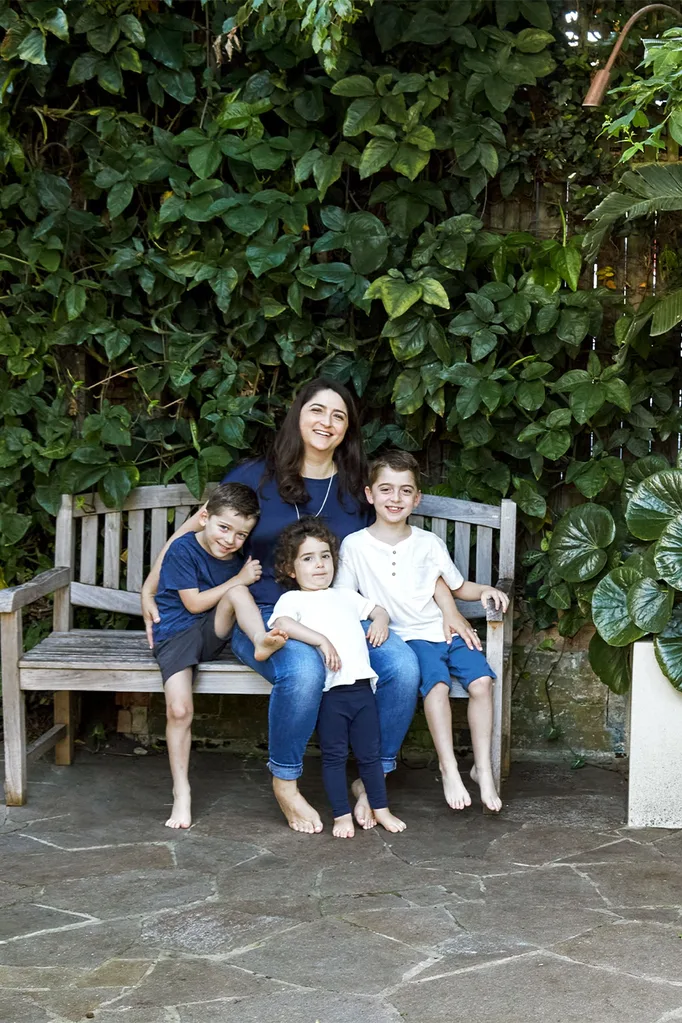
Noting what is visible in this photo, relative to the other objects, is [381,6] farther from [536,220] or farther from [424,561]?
[424,561]

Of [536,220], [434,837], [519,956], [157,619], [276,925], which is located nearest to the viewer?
[519,956]

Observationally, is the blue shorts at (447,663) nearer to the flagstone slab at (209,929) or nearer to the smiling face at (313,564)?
the smiling face at (313,564)

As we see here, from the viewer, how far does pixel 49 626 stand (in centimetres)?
471

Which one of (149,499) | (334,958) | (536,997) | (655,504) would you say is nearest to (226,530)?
(149,499)

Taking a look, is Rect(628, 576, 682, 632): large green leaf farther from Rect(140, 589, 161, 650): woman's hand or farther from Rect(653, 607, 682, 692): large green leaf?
Rect(140, 589, 161, 650): woman's hand

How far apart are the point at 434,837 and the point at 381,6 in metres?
2.99

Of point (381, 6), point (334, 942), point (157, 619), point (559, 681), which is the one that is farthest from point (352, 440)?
point (334, 942)

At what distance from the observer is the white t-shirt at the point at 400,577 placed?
12.9ft

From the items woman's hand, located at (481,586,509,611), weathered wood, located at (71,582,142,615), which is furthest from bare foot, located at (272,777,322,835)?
weathered wood, located at (71,582,142,615)

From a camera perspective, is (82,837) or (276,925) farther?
(82,837)

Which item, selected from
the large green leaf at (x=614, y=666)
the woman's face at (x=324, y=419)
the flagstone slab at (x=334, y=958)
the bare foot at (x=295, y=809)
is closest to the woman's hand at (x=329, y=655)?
the bare foot at (x=295, y=809)

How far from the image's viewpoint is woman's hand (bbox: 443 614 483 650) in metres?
3.88

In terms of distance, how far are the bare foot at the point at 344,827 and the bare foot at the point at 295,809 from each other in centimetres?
7

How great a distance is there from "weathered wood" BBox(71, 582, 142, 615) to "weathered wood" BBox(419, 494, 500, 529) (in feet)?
3.83
